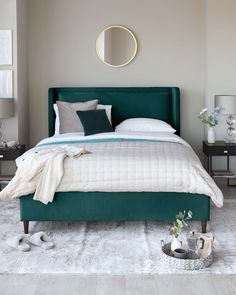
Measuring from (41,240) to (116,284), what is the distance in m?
0.97

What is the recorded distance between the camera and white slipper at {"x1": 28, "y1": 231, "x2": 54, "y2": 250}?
145 inches

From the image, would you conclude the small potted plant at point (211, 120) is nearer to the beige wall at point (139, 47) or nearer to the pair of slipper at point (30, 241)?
the beige wall at point (139, 47)

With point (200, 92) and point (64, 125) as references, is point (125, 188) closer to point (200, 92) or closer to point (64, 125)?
point (64, 125)

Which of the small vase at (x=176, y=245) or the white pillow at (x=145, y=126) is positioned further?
the white pillow at (x=145, y=126)

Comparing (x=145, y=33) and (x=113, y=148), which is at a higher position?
(x=145, y=33)

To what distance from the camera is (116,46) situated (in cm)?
617

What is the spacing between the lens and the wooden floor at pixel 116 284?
290cm

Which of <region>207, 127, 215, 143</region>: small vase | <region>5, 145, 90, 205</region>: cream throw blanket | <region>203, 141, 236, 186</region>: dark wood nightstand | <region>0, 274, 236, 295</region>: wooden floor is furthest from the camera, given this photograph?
<region>207, 127, 215, 143</region>: small vase

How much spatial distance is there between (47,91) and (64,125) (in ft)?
2.62

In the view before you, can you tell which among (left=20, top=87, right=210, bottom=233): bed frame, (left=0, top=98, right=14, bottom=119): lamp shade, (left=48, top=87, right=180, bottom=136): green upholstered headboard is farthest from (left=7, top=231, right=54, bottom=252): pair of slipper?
(left=48, top=87, right=180, bottom=136): green upholstered headboard

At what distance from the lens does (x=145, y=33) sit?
242 inches

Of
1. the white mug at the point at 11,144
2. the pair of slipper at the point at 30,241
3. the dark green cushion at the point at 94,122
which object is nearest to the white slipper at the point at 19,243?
the pair of slipper at the point at 30,241

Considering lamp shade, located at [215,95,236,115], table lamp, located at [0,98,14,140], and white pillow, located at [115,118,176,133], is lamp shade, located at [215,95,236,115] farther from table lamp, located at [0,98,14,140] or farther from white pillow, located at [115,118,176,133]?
table lamp, located at [0,98,14,140]

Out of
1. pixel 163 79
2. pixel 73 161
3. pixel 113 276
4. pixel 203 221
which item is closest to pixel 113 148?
pixel 73 161
